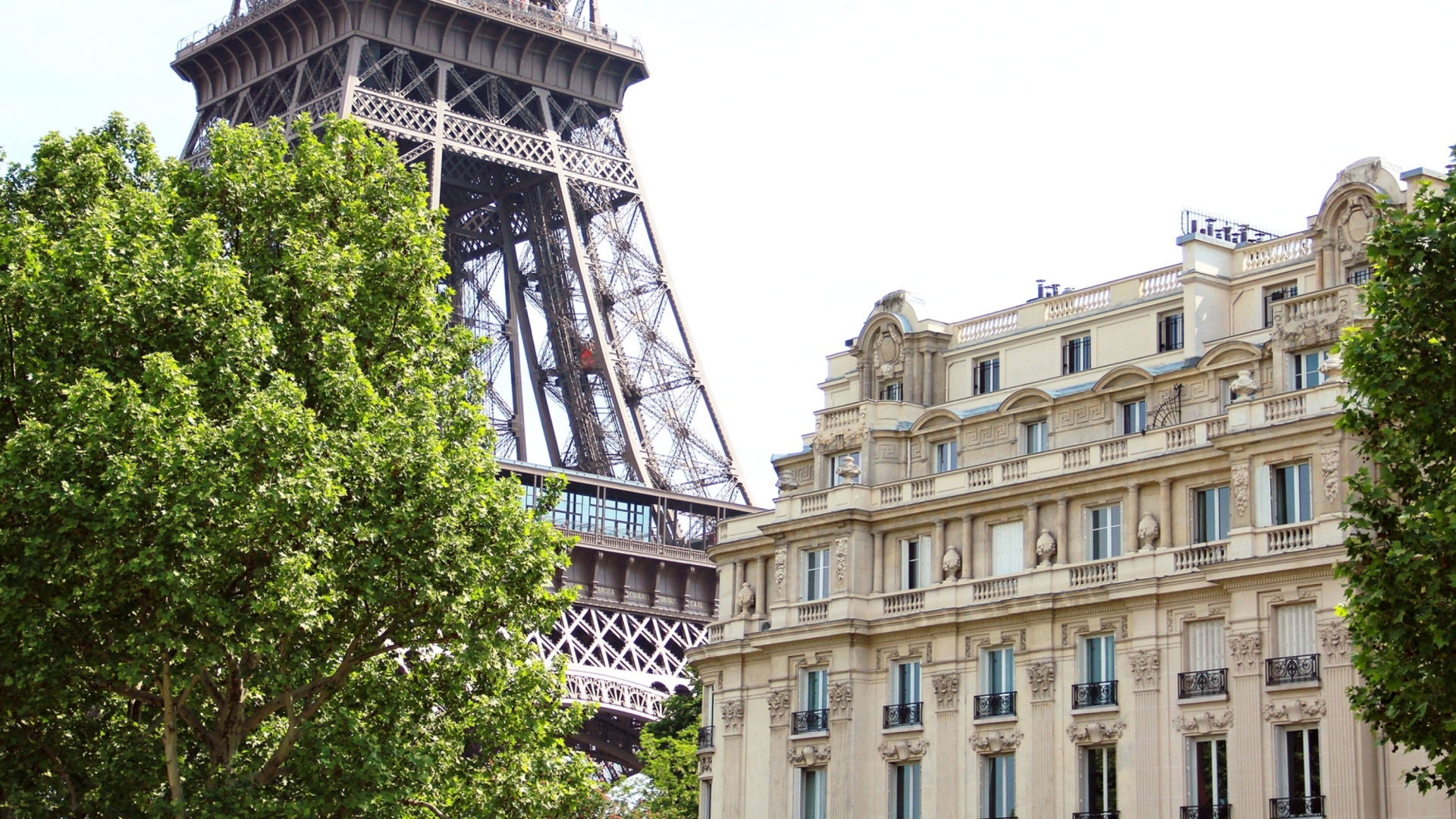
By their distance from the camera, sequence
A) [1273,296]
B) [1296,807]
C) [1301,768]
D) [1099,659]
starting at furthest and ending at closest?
[1273,296] < [1099,659] < [1301,768] < [1296,807]

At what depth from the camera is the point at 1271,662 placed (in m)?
51.2

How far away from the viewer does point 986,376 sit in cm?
6412

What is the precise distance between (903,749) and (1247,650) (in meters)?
10.9

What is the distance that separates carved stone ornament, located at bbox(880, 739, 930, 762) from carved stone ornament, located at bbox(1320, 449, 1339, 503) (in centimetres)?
1318

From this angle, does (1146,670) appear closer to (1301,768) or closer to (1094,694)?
(1094,694)

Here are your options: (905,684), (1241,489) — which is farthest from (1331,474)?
(905,684)

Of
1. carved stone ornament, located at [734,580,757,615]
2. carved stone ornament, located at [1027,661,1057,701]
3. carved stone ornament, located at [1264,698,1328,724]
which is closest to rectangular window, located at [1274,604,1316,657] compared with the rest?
carved stone ornament, located at [1264,698,1328,724]

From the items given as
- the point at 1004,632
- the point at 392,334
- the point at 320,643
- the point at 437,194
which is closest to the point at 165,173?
the point at 392,334

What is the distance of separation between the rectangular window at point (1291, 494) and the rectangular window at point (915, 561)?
449 inches

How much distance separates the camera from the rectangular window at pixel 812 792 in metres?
60.9

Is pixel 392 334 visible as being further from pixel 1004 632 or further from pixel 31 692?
pixel 1004 632

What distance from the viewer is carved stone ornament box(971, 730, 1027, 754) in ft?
186

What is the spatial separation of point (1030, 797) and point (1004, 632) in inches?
166

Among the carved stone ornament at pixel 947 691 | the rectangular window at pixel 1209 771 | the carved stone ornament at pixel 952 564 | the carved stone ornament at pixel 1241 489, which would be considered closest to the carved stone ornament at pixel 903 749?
the carved stone ornament at pixel 947 691
